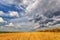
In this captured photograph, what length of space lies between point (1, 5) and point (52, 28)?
70cm

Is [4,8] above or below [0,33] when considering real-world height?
above

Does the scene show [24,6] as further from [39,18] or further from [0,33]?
[0,33]

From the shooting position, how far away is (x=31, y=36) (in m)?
1.49

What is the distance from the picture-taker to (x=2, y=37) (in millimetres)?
1493

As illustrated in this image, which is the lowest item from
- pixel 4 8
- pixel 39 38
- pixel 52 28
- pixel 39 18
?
pixel 39 38

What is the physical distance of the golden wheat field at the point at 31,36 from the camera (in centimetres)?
147

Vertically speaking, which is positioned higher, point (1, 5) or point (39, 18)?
point (1, 5)

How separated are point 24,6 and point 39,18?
24 centimetres

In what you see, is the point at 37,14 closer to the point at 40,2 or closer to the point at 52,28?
the point at 40,2

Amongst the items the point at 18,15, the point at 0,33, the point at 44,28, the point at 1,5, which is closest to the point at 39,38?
the point at 44,28

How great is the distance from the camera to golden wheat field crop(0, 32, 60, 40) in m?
1.47

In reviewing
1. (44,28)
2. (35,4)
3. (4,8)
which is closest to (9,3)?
(4,8)

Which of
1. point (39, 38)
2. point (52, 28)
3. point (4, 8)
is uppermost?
point (4, 8)

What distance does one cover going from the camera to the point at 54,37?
147 centimetres
